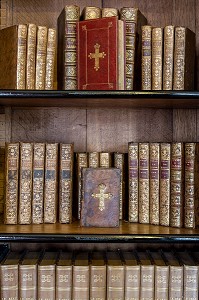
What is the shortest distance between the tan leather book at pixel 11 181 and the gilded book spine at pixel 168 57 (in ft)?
1.53

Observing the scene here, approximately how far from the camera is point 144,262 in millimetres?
1371

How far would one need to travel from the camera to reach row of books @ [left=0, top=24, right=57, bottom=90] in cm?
137

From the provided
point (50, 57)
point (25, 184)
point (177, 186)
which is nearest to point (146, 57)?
point (50, 57)

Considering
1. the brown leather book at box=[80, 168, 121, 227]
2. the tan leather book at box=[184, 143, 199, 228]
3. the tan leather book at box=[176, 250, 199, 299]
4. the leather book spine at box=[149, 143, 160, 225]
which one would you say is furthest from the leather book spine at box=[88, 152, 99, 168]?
the tan leather book at box=[176, 250, 199, 299]

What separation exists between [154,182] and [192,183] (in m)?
0.11

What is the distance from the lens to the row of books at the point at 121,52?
1.35m

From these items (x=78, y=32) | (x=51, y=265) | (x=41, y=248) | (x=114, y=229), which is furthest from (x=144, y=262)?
(x=78, y=32)

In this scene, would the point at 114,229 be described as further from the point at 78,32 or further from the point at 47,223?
the point at 78,32

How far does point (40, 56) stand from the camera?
54.2 inches

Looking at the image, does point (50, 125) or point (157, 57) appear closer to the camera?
point (157, 57)

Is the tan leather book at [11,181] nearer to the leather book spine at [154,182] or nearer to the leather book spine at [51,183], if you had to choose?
the leather book spine at [51,183]

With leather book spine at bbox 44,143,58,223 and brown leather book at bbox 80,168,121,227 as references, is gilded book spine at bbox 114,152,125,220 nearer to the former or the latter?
brown leather book at bbox 80,168,121,227

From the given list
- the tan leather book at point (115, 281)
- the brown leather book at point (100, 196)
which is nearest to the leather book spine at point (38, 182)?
the brown leather book at point (100, 196)

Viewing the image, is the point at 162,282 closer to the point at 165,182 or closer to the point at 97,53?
the point at 165,182
